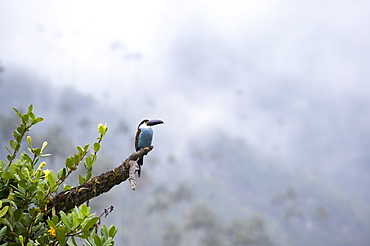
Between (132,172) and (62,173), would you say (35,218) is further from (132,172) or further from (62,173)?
(132,172)

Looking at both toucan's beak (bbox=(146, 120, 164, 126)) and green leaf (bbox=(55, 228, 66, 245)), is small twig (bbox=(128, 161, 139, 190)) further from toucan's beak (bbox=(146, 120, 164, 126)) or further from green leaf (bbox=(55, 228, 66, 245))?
toucan's beak (bbox=(146, 120, 164, 126))

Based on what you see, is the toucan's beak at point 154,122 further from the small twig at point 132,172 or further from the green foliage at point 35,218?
the green foliage at point 35,218

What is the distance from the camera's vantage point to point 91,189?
6.91 ft

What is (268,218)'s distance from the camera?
109188 millimetres

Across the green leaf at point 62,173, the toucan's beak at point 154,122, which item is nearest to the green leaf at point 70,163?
the green leaf at point 62,173

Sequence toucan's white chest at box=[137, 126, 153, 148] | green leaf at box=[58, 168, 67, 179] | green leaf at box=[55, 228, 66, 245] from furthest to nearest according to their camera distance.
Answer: toucan's white chest at box=[137, 126, 153, 148]
green leaf at box=[58, 168, 67, 179]
green leaf at box=[55, 228, 66, 245]

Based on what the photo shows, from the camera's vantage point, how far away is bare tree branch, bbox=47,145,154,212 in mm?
2004

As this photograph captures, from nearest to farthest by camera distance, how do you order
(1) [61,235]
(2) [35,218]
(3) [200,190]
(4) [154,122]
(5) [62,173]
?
(1) [61,235], (2) [35,218], (5) [62,173], (4) [154,122], (3) [200,190]

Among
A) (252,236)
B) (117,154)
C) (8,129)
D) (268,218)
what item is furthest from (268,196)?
(8,129)

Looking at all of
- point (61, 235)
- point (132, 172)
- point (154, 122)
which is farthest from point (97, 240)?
point (154, 122)

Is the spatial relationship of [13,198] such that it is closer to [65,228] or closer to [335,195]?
[65,228]

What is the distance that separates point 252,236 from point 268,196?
7380cm

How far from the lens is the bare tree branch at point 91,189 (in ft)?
6.57

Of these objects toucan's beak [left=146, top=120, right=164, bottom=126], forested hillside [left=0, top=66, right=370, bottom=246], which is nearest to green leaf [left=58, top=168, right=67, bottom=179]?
toucan's beak [left=146, top=120, right=164, bottom=126]
